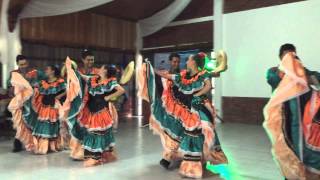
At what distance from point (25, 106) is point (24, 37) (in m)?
3.79

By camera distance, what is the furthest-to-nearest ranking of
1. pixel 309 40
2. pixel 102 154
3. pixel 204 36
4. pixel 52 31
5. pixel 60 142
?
pixel 204 36
pixel 52 31
pixel 309 40
pixel 60 142
pixel 102 154

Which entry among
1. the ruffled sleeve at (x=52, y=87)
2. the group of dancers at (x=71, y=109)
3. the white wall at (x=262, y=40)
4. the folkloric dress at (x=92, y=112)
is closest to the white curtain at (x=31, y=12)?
the group of dancers at (x=71, y=109)

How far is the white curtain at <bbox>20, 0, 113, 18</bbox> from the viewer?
8.61 meters

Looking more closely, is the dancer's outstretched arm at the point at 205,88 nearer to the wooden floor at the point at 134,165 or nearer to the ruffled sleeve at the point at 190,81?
the ruffled sleeve at the point at 190,81

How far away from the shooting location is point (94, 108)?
4996mm

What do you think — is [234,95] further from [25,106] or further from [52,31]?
[25,106]

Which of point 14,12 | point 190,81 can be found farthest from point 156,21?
point 190,81

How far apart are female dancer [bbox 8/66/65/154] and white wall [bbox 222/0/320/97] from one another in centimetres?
556

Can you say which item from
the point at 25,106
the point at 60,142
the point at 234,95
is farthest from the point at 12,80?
the point at 234,95

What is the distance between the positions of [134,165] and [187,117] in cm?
104

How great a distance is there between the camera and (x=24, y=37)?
9211 millimetres

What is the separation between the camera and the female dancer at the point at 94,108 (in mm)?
4914

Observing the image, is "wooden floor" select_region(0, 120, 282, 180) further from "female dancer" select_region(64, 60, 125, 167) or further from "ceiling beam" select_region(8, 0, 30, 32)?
"ceiling beam" select_region(8, 0, 30, 32)

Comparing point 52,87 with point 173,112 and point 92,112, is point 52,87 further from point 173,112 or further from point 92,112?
point 173,112
